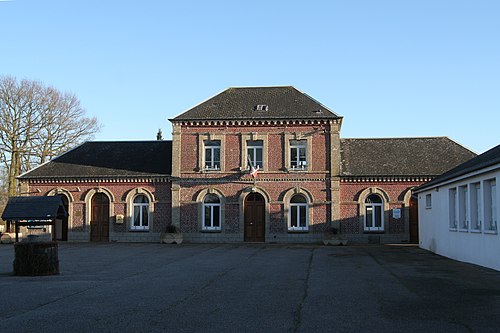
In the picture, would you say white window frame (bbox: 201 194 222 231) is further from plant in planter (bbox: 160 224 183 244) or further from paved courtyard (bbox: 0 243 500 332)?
paved courtyard (bbox: 0 243 500 332)

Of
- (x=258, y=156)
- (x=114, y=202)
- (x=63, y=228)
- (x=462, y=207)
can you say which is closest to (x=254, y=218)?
(x=258, y=156)

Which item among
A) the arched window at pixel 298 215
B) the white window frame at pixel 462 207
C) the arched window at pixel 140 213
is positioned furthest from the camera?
the arched window at pixel 140 213

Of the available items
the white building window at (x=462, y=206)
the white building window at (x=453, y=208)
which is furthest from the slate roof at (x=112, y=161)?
the white building window at (x=462, y=206)

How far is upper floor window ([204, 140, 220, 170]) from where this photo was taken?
32178mm

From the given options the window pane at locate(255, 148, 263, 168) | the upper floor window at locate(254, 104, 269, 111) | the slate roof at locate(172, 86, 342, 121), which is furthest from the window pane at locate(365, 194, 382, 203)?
the upper floor window at locate(254, 104, 269, 111)

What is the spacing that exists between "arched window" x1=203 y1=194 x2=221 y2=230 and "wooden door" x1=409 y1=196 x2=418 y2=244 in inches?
409

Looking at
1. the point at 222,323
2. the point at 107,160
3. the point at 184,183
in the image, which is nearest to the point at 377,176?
the point at 184,183

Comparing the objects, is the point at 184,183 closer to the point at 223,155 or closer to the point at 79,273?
the point at 223,155

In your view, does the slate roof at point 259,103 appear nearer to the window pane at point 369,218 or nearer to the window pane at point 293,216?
the window pane at point 293,216

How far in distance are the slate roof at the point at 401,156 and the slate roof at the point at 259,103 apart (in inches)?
133

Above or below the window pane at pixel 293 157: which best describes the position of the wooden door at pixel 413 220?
below

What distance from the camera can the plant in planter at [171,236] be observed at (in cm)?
3123

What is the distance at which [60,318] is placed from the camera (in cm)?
885

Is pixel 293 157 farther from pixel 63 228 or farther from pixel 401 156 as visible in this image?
pixel 63 228
